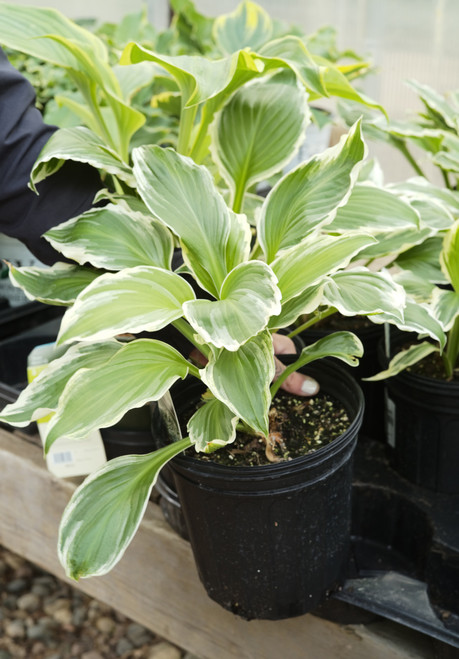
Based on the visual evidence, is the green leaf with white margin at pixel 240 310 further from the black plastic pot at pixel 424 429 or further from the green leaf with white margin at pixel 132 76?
the green leaf with white margin at pixel 132 76

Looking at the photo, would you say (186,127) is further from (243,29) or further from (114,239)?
(243,29)

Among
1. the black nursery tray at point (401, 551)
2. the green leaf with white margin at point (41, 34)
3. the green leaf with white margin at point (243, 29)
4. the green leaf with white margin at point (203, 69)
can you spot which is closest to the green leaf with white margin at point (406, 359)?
the black nursery tray at point (401, 551)

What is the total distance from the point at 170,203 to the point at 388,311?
0.88ft

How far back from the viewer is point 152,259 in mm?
803

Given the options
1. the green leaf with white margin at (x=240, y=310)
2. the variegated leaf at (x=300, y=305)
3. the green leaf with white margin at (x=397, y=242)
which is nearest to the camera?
the green leaf with white margin at (x=240, y=310)

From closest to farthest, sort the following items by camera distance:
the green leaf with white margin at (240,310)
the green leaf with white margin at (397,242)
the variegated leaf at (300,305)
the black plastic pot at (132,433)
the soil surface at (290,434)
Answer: the green leaf with white margin at (240,310), the variegated leaf at (300,305), the soil surface at (290,434), the green leaf with white margin at (397,242), the black plastic pot at (132,433)

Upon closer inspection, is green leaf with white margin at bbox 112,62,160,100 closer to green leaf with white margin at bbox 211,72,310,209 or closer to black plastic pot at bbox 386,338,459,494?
green leaf with white margin at bbox 211,72,310,209

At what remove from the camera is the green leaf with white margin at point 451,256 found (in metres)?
0.88

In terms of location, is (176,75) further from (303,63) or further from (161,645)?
(161,645)

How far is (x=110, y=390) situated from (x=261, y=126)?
42 cm

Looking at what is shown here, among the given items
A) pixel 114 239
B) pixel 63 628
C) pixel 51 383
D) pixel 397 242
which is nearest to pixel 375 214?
pixel 397 242

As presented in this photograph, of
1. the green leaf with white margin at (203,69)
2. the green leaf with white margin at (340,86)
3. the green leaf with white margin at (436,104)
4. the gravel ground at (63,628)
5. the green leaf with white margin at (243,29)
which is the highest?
the green leaf with white margin at (203,69)

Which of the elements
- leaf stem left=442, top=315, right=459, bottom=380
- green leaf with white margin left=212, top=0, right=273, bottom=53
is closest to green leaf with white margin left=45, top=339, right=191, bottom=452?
leaf stem left=442, top=315, right=459, bottom=380

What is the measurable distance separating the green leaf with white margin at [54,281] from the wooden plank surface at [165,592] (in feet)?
1.52
